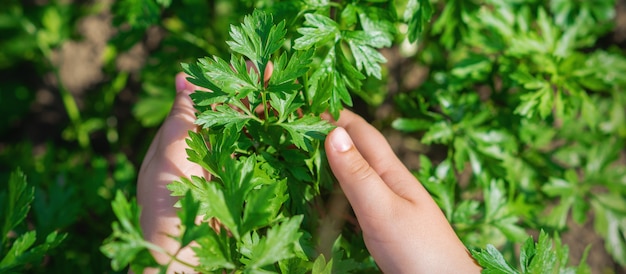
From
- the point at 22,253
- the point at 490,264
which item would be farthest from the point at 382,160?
the point at 22,253

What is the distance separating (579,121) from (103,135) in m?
2.57

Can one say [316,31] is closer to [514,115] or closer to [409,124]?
[409,124]

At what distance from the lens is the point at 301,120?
1448 mm

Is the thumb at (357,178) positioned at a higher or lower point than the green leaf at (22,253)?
higher

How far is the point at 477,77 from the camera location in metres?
1.98

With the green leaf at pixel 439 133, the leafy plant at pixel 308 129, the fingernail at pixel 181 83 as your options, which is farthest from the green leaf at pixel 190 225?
the green leaf at pixel 439 133

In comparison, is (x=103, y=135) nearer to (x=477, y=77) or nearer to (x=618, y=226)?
(x=477, y=77)

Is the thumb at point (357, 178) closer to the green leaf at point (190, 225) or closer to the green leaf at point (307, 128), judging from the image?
the green leaf at point (307, 128)

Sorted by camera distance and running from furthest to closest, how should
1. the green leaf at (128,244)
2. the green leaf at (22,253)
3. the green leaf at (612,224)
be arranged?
the green leaf at (612,224)
the green leaf at (22,253)
the green leaf at (128,244)

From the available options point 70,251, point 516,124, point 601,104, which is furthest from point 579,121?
point 70,251

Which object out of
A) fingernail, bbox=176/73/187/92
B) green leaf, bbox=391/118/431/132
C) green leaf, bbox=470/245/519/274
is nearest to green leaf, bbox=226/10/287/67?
fingernail, bbox=176/73/187/92

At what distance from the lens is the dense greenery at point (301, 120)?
138cm

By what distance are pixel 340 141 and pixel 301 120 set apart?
13 centimetres

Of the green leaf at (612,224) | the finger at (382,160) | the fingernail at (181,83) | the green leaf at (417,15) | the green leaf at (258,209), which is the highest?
the green leaf at (417,15)
